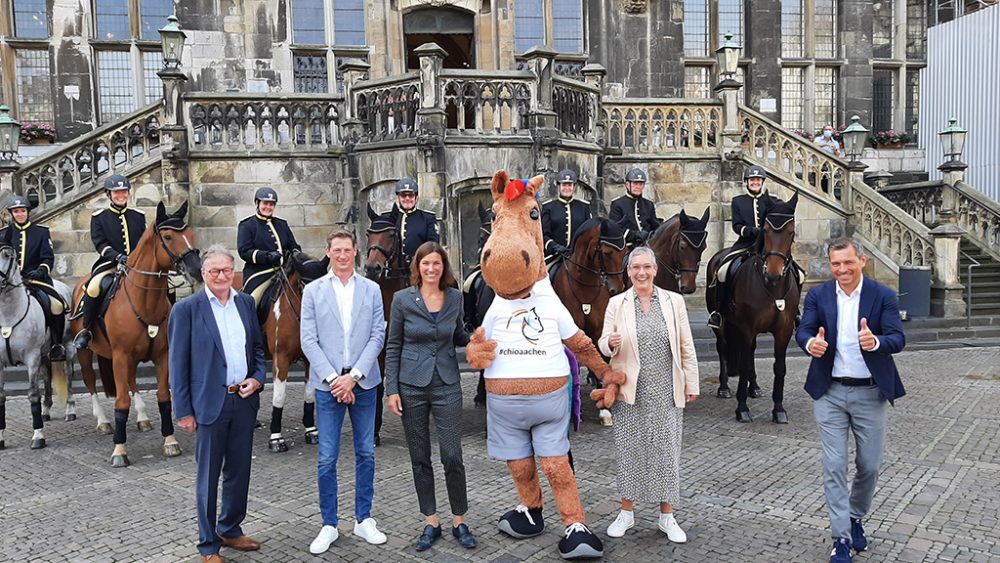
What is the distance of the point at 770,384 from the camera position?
11.4 m

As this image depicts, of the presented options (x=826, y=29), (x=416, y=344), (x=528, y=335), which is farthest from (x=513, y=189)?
(x=826, y=29)

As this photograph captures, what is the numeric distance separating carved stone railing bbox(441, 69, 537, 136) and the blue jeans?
8709 millimetres

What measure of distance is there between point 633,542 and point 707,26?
61.3 feet

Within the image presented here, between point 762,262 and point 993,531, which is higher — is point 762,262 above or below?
above

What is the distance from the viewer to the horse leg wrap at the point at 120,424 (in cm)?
779

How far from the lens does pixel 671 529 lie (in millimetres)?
5652

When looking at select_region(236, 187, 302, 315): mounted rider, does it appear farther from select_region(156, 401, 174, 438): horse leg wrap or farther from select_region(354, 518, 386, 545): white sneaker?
select_region(354, 518, 386, 545): white sneaker

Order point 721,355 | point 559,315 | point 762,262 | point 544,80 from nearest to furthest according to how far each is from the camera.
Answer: point 559,315 → point 762,262 → point 721,355 → point 544,80

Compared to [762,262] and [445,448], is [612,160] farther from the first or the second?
[445,448]

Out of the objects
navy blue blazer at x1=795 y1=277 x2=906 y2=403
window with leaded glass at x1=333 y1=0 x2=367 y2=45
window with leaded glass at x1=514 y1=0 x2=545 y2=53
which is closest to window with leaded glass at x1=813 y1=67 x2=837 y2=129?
window with leaded glass at x1=514 y1=0 x2=545 y2=53

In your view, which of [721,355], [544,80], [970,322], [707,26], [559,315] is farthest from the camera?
[707,26]

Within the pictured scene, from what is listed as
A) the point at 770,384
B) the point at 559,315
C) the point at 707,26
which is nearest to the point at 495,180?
the point at 559,315

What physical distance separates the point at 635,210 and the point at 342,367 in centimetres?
577

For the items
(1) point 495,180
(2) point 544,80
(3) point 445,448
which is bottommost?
(3) point 445,448
